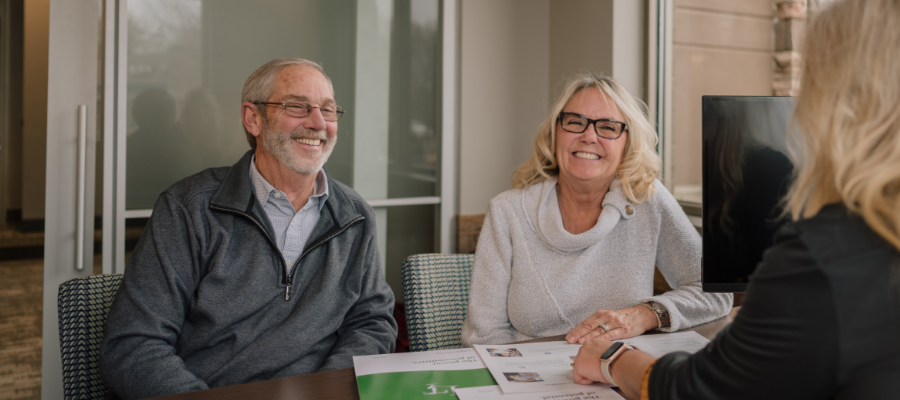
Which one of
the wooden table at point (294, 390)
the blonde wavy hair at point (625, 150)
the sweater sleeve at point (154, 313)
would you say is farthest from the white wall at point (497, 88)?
the wooden table at point (294, 390)

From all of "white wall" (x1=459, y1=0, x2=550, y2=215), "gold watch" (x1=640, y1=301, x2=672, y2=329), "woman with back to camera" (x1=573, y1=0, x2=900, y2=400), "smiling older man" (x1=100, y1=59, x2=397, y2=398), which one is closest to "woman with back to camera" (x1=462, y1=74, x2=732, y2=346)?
"gold watch" (x1=640, y1=301, x2=672, y2=329)

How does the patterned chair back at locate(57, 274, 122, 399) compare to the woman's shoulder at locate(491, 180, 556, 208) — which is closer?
the patterned chair back at locate(57, 274, 122, 399)

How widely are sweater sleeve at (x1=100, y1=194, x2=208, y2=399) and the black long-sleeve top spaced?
3.76ft

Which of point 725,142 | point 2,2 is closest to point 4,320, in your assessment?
point 725,142

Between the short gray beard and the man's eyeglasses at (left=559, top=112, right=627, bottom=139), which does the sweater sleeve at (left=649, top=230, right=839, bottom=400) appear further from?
the short gray beard

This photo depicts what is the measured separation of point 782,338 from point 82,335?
1402 mm

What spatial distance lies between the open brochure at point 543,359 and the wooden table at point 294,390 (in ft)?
0.83

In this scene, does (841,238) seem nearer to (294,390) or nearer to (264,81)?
(294,390)

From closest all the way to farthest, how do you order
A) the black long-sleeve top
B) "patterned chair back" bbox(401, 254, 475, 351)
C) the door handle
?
the black long-sleeve top, "patterned chair back" bbox(401, 254, 475, 351), the door handle

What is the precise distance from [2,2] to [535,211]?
28.6ft

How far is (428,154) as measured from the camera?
2.92m

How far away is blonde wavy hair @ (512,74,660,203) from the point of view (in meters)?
1.64

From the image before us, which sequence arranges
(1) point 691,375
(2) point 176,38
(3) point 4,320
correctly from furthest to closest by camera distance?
(3) point 4,320 → (2) point 176,38 → (1) point 691,375

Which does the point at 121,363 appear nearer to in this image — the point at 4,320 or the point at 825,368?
the point at 825,368
